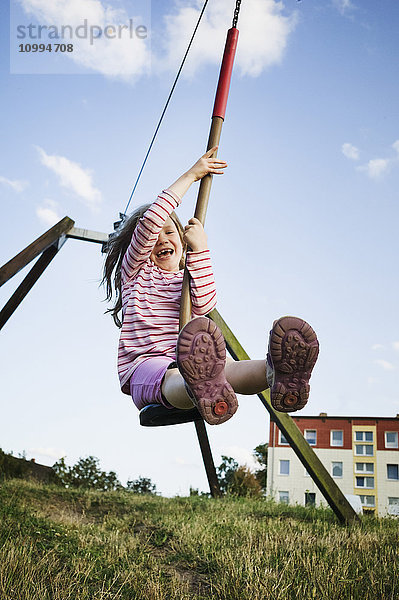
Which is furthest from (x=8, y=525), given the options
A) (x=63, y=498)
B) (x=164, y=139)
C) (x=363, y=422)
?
(x=363, y=422)

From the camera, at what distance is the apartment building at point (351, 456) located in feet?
102

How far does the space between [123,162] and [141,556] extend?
106 inches

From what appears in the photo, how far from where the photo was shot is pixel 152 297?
2.68m

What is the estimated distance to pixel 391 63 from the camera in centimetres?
576

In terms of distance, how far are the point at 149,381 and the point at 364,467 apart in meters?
33.9

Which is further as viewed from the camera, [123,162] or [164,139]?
[123,162]

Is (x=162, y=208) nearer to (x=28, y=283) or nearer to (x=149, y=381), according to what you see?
(x=149, y=381)

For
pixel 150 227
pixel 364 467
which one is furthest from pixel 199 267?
pixel 364 467

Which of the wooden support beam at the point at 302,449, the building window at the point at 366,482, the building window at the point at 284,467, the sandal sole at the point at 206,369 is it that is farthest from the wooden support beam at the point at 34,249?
the building window at the point at 366,482

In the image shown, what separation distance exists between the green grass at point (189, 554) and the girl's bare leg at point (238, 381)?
38.7 inches

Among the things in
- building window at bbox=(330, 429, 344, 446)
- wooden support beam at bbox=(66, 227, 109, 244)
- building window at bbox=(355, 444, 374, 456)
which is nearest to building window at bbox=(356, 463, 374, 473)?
building window at bbox=(355, 444, 374, 456)

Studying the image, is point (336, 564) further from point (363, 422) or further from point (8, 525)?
point (363, 422)

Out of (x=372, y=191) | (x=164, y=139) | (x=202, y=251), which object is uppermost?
(x=372, y=191)

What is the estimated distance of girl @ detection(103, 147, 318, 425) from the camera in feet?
5.93
